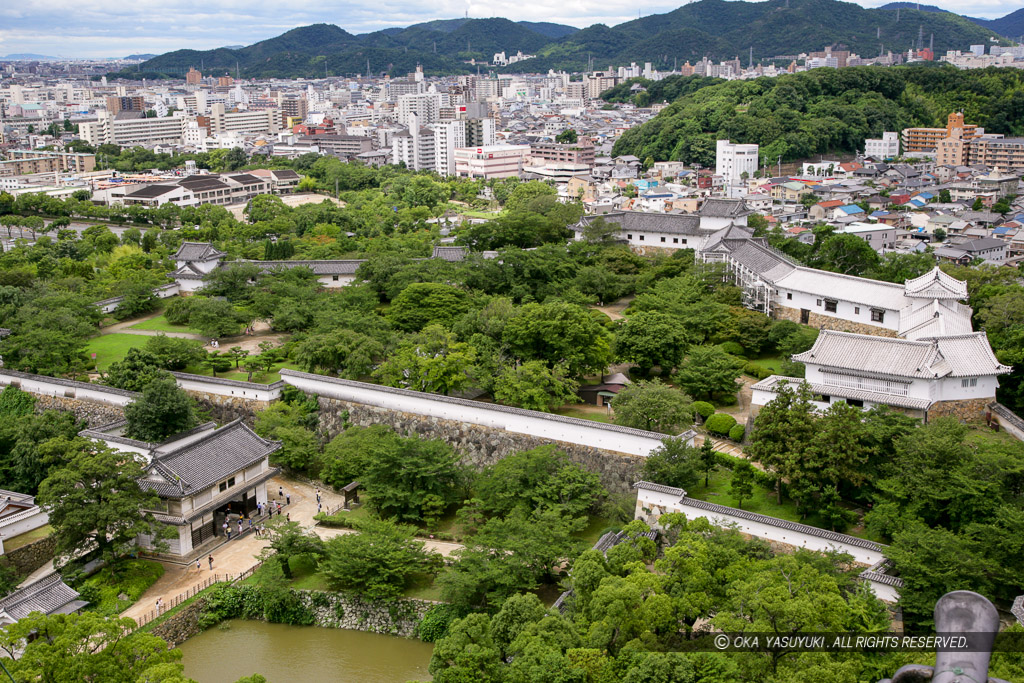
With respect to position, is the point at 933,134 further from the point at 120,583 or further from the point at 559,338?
the point at 120,583

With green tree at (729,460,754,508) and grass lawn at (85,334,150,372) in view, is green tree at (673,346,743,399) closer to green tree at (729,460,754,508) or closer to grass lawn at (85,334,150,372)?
green tree at (729,460,754,508)

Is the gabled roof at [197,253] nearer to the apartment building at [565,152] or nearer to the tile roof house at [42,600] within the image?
the tile roof house at [42,600]

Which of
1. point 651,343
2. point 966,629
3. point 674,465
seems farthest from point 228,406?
point 966,629

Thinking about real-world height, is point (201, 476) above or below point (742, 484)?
below

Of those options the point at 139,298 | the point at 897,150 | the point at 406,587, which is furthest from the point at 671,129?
the point at 406,587

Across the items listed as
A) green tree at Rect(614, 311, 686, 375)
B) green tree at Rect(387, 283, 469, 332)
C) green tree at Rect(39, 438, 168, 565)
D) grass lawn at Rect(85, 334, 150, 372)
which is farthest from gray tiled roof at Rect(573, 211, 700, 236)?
green tree at Rect(39, 438, 168, 565)

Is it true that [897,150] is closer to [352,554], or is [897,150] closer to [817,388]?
[817,388]

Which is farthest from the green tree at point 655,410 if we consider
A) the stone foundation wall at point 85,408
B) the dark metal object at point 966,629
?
the dark metal object at point 966,629
